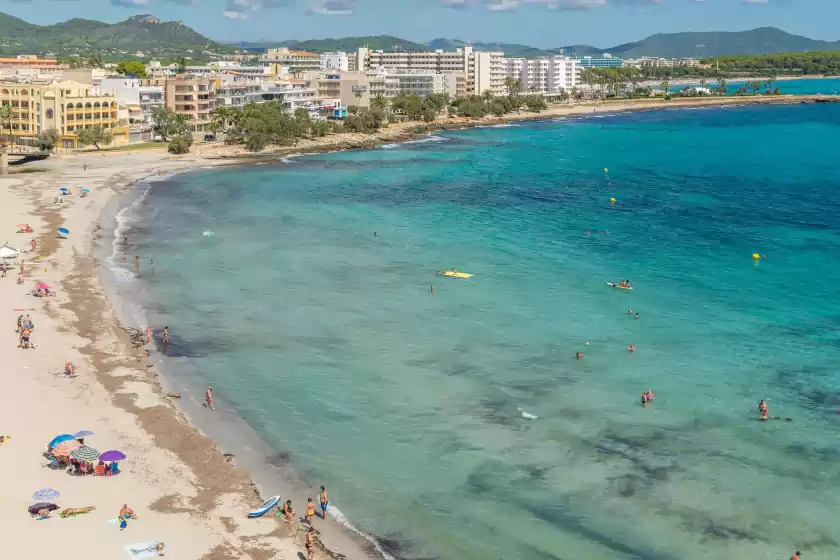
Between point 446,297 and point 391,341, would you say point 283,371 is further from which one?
point 446,297

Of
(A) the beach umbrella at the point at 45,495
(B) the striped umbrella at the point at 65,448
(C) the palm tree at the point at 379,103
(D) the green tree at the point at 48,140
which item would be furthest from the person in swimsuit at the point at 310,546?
(C) the palm tree at the point at 379,103

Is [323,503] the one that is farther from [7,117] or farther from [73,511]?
[7,117]

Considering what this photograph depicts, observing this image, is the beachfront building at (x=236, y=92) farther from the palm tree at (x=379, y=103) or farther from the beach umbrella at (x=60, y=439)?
the beach umbrella at (x=60, y=439)

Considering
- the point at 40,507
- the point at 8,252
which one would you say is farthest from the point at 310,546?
the point at 8,252

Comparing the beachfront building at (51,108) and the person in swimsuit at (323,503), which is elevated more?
the beachfront building at (51,108)

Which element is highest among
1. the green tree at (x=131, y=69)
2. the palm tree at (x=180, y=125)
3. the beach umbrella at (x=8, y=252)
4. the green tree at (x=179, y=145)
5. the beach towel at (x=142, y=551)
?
the green tree at (x=131, y=69)
